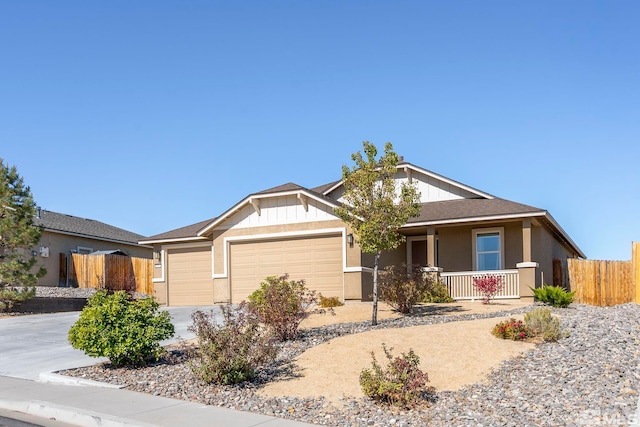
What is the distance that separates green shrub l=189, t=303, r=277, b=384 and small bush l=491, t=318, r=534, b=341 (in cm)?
467

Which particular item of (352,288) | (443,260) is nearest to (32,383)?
(352,288)

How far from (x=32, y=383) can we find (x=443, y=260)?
1619 centimetres

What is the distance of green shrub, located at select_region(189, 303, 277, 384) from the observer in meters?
11.0

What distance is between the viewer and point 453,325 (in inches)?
577

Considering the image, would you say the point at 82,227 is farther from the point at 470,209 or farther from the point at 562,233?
the point at 562,233

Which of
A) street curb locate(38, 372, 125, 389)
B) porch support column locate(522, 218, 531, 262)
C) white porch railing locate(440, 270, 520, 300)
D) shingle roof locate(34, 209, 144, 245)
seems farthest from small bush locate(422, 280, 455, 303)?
shingle roof locate(34, 209, 144, 245)

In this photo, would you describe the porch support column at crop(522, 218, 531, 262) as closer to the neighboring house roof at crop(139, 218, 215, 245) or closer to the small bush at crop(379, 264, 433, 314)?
the small bush at crop(379, 264, 433, 314)

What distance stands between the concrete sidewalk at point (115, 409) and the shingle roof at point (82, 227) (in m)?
23.9

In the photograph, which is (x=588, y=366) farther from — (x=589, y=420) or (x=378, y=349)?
(x=378, y=349)

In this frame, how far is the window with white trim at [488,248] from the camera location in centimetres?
2369

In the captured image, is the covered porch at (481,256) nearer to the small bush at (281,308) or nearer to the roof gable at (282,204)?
the roof gable at (282,204)

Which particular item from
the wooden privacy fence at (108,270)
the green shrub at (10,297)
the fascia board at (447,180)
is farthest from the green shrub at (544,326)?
the wooden privacy fence at (108,270)

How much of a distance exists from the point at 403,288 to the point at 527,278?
20.5 ft

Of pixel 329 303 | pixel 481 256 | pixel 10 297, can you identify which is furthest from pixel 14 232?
pixel 481 256
